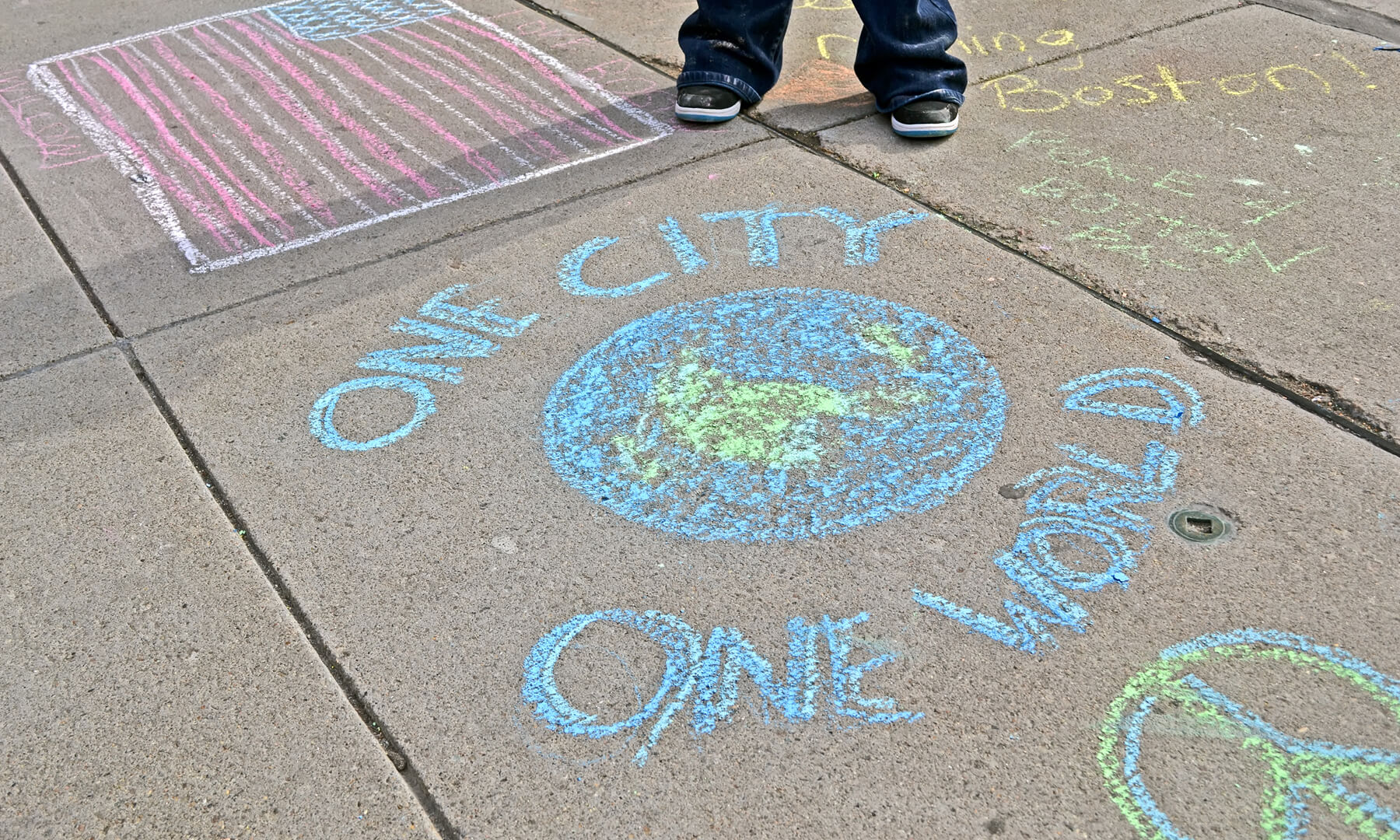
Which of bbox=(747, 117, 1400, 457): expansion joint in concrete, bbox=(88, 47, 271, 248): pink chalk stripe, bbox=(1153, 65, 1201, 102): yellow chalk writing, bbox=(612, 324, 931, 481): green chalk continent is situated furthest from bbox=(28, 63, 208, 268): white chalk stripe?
bbox=(1153, 65, 1201, 102): yellow chalk writing

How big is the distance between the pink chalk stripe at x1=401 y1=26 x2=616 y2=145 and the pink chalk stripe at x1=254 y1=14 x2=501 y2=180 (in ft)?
1.03

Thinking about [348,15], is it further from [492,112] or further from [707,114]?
[707,114]

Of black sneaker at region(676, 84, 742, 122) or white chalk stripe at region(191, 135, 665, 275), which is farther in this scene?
black sneaker at region(676, 84, 742, 122)

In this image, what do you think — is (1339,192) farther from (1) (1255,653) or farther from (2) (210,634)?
(2) (210,634)

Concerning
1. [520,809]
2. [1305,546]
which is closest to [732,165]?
[1305,546]

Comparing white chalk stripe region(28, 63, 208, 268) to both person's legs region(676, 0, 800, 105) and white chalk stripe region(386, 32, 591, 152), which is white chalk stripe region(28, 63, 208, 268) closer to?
white chalk stripe region(386, 32, 591, 152)

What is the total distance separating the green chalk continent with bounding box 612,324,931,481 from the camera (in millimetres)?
2375

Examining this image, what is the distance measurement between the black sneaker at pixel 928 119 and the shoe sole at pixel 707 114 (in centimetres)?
57

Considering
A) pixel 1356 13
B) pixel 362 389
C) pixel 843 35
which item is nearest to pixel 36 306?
pixel 362 389

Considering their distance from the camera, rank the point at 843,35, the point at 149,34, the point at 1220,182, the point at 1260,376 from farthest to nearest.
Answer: the point at 149,34, the point at 843,35, the point at 1220,182, the point at 1260,376

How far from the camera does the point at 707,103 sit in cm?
365

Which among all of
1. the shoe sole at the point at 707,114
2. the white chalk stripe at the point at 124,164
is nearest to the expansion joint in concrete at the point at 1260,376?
the shoe sole at the point at 707,114

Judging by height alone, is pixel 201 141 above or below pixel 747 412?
below

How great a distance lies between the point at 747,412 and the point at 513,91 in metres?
2.07
